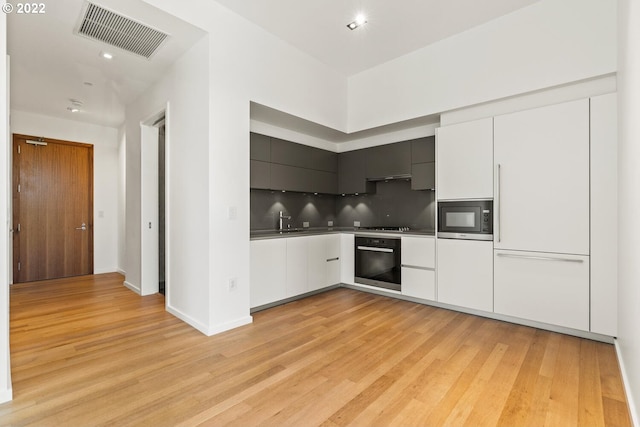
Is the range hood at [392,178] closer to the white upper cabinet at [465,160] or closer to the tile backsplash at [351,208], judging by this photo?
the tile backsplash at [351,208]

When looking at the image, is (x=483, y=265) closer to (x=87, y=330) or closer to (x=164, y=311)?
(x=164, y=311)

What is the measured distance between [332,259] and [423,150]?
198 cm

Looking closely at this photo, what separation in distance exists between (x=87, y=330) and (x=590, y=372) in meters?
4.29

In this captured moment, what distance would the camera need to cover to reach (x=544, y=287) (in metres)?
2.91

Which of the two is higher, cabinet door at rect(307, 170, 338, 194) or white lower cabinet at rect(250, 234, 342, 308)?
cabinet door at rect(307, 170, 338, 194)

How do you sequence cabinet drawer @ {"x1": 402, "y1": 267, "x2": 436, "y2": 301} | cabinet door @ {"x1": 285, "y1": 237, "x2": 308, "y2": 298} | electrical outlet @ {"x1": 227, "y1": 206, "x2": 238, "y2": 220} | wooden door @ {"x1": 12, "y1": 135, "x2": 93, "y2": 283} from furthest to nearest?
wooden door @ {"x1": 12, "y1": 135, "x2": 93, "y2": 283}, cabinet door @ {"x1": 285, "y1": 237, "x2": 308, "y2": 298}, cabinet drawer @ {"x1": 402, "y1": 267, "x2": 436, "y2": 301}, electrical outlet @ {"x1": 227, "y1": 206, "x2": 238, "y2": 220}

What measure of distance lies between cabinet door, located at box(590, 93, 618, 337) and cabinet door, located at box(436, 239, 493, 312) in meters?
0.83

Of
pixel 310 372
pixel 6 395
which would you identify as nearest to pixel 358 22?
pixel 310 372

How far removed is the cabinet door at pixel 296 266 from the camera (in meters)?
3.82

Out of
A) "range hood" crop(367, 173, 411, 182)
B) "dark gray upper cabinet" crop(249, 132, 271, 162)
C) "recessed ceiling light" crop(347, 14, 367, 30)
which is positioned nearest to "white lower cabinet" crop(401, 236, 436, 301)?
"range hood" crop(367, 173, 411, 182)

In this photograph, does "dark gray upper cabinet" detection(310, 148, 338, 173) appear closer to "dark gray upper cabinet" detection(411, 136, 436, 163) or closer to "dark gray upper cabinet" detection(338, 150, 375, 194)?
"dark gray upper cabinet" detection(338, 150, 375, 194)

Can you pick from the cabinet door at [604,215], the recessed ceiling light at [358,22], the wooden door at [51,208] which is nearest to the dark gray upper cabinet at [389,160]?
the recessed ceiling light at [358,22]

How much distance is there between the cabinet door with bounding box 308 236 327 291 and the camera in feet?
13.4

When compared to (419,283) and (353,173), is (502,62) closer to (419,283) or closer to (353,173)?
(353,173)
